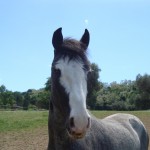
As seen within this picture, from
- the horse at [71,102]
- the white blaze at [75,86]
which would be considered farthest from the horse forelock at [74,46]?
the white blaze at [75,86]

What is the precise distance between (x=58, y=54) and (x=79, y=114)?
1.25 metres

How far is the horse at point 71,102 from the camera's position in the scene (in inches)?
178

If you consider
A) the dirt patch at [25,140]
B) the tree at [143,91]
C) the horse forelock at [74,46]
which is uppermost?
the tree at [143,91]

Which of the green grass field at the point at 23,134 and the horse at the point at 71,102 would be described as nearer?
the horse at the point at 71,102

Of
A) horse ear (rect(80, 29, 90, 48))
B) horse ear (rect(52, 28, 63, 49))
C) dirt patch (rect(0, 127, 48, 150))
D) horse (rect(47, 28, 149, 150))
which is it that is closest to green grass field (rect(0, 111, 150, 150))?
dirt patch (rect(0, 127, 48, 150))

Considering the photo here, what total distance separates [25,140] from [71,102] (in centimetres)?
1663

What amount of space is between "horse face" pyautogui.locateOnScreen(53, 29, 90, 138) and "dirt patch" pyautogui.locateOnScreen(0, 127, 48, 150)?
41.9 feet

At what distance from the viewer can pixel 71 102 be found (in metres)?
4.65

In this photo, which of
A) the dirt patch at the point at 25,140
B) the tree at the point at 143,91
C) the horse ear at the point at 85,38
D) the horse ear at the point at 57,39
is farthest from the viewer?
the tree at the point at 143,91

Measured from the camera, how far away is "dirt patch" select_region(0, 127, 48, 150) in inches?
710

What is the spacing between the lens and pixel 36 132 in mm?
24391

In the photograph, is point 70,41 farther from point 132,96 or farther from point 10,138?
point 132,96

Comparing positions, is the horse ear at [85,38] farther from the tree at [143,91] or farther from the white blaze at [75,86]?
the tree at [143,91]

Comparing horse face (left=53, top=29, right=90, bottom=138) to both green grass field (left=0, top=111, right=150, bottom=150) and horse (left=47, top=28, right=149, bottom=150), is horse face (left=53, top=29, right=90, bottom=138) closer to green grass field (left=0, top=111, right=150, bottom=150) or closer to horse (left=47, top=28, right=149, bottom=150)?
horse (left=47, top=28, right=149, bottom=150)
